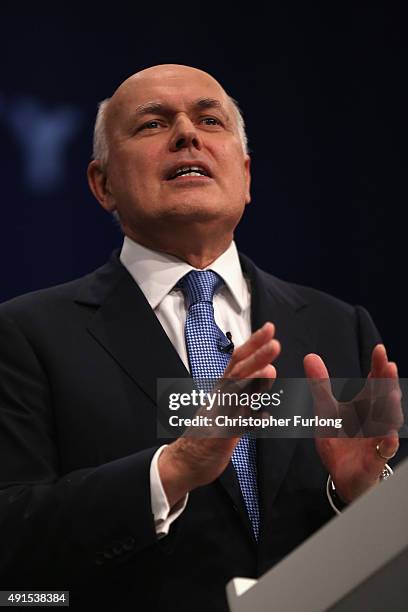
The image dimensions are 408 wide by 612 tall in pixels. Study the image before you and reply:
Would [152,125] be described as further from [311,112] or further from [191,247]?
[311,112]

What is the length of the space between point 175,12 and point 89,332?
3.28 ft

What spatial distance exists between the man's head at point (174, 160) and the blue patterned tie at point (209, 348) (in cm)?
10

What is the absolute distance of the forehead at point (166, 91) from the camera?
5.82ft

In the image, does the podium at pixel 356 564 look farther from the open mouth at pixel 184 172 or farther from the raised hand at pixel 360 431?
the open mouth at pixel 184 172

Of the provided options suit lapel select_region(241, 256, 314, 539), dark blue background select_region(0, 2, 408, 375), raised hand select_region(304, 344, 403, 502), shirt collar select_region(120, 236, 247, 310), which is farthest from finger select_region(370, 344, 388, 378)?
dark blue background select_region(0, 2, 408, 375)

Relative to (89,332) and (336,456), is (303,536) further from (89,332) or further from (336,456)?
(89,332)

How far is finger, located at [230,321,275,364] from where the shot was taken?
42.5 inches

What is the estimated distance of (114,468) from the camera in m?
1.33

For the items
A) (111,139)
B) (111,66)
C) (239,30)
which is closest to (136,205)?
(111,139)

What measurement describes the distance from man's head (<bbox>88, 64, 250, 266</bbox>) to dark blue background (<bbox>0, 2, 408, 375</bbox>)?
417 millimetres

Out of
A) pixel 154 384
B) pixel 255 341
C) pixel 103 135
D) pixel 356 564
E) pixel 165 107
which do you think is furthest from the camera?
pixel 103 135

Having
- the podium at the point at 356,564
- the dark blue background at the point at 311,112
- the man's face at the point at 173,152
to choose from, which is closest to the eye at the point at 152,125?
the man's face at the point at 173,152

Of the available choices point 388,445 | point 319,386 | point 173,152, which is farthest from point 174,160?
point 388,445

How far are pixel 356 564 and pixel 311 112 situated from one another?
5.73 feet
